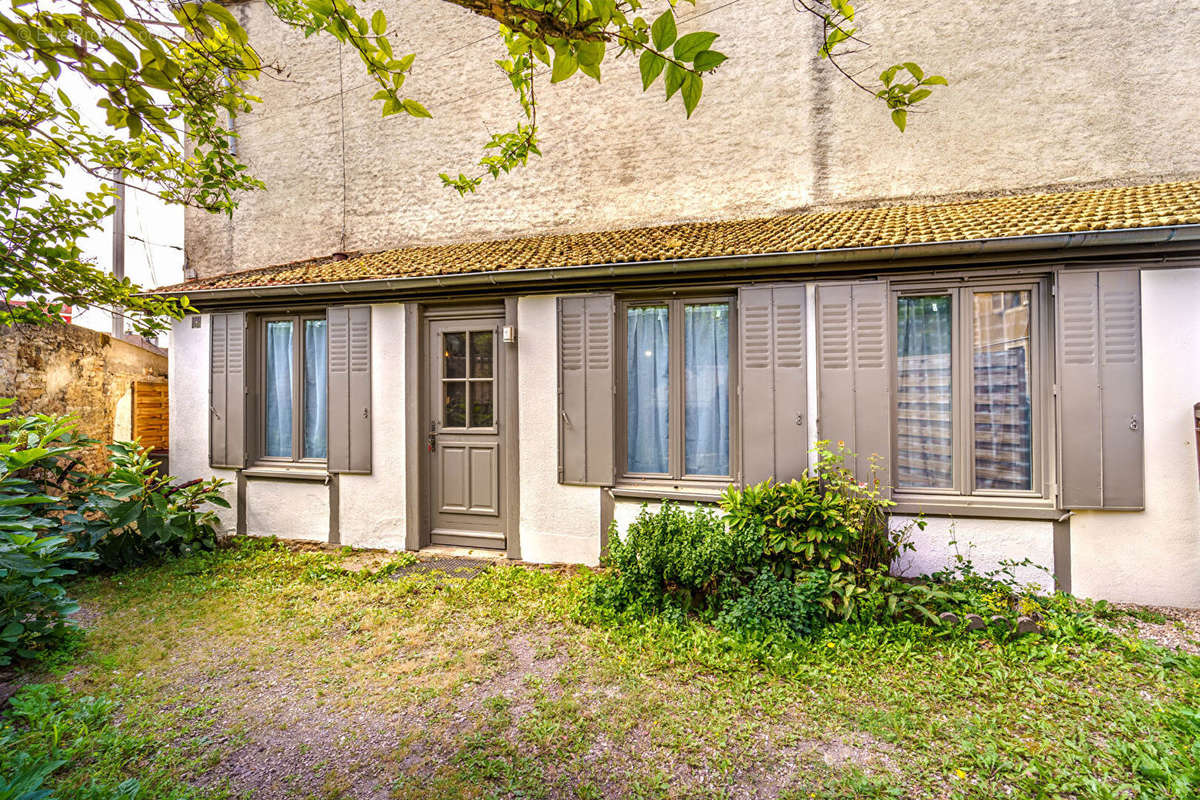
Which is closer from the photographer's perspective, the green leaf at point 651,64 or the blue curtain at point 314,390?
the green leaf at point 651,64

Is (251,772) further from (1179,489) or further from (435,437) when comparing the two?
(1179,489)

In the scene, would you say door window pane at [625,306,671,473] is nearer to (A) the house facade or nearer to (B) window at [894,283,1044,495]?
(A) the house facade

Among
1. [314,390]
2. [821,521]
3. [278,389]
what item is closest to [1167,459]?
[821,521]

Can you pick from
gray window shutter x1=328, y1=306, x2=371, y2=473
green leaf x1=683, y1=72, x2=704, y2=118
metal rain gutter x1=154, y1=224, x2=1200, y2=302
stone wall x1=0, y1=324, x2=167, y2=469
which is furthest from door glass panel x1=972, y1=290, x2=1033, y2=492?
stone wall x1=0, y1=324, x2=167, y2=469

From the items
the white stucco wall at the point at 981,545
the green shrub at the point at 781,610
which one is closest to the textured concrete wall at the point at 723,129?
the white stucco wall at the point at 981,545

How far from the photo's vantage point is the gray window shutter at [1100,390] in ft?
12.1

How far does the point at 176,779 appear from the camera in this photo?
2.23 meters

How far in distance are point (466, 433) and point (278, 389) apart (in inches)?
93.8

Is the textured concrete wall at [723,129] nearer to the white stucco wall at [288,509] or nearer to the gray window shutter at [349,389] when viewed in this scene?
the gray window shutter at [349,389]

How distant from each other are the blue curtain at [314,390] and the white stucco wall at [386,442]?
0.73 meters

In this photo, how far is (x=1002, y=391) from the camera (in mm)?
4109

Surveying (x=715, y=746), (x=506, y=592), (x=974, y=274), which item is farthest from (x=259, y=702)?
(x=974, y=274)

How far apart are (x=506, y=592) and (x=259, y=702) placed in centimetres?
181

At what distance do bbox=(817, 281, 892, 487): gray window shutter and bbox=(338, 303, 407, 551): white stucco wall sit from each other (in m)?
4.14
